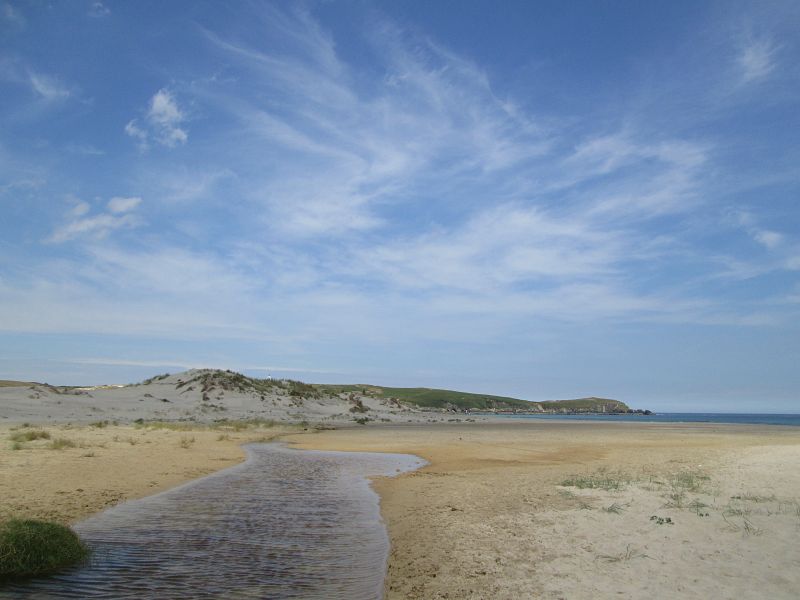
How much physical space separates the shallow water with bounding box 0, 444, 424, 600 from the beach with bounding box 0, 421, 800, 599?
30.6 inches

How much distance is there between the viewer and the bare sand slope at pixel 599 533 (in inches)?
319

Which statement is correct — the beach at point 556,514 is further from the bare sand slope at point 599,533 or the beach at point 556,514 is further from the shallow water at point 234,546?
the shallow water at point 234,546

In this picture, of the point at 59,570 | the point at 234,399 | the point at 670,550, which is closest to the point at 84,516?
the point at 59,570

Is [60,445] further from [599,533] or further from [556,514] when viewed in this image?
[599,533]

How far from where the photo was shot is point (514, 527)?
11.9 m

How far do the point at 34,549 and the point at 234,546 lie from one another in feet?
11.1

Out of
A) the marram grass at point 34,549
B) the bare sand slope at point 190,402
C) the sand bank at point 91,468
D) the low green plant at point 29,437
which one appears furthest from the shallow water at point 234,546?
the bare sand slope at point 190,402

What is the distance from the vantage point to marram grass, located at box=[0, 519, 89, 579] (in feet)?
27.7

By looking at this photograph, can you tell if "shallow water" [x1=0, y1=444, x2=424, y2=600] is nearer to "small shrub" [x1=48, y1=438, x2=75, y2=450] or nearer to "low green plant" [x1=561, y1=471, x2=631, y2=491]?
"low green plant" [x1=561, y1=471, x2=631, y2=491]

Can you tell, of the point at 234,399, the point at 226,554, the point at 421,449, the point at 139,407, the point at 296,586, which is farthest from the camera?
the point at 234,399

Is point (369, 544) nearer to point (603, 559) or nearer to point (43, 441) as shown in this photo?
point (603, 559)

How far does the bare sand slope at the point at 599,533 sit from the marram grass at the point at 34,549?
5527 millimetres

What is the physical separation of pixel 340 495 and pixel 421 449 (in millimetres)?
18594

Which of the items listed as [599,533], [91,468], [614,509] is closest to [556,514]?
[614,509]
